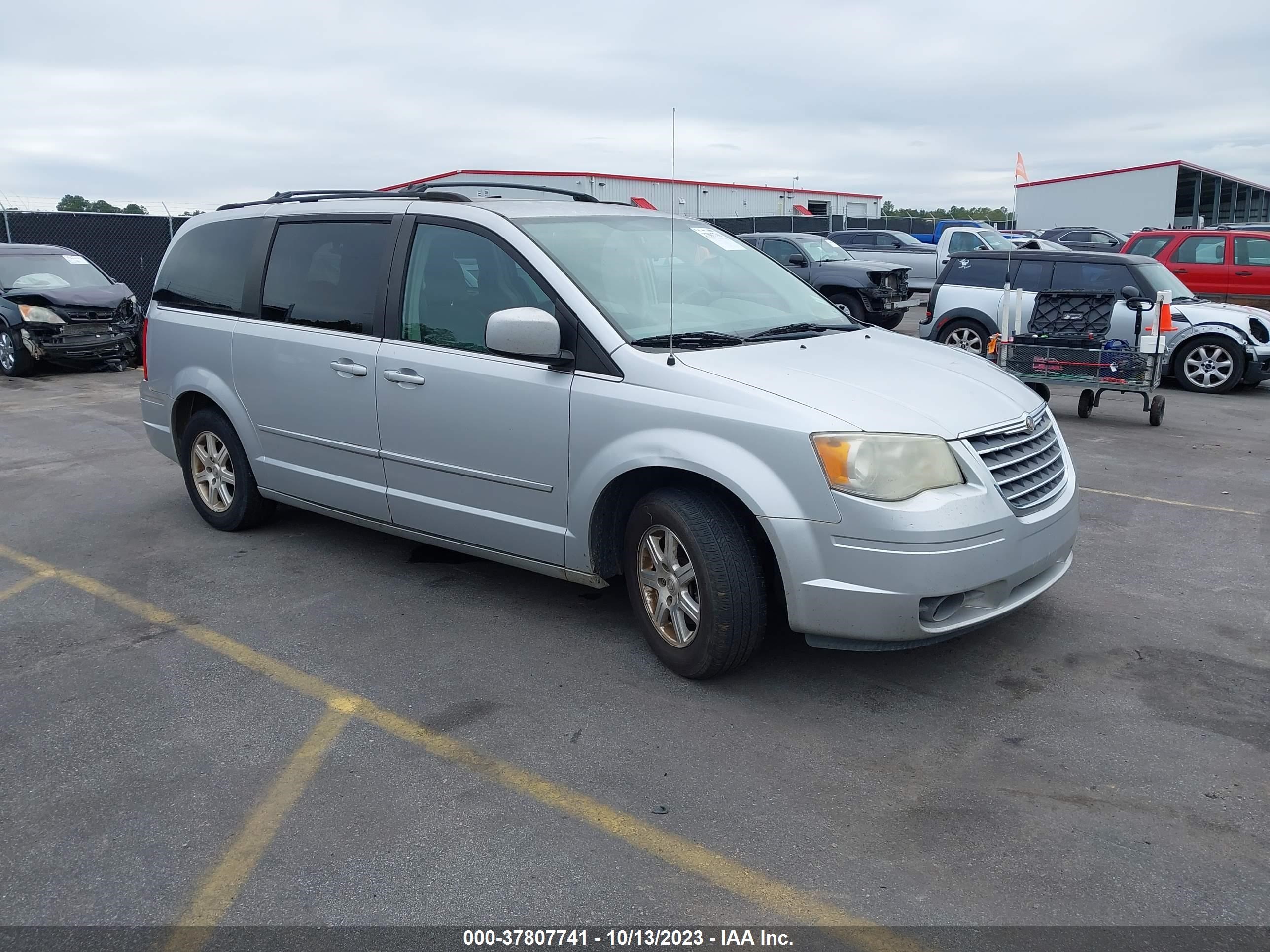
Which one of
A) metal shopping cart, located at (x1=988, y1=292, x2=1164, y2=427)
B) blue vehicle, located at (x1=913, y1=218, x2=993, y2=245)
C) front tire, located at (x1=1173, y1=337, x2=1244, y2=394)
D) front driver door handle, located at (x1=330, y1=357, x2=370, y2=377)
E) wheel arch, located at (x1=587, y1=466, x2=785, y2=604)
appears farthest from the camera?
blue vehicle, located at (x1=913, y1=218, x2=993, y2=245)

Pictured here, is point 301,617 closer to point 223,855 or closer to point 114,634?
point 114,634

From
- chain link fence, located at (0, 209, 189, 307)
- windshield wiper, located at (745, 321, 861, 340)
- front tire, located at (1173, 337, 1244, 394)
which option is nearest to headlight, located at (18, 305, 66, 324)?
chain link fence, located at (0, 209, 189, 307)

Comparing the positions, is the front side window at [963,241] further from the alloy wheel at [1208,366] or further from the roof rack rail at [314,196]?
the roof rack rail at [314,196]

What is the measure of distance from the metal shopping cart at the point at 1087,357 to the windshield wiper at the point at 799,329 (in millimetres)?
5215

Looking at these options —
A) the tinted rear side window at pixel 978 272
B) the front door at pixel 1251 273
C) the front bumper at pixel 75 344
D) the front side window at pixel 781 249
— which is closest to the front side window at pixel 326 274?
the tinted rear side window at pixel 978 272

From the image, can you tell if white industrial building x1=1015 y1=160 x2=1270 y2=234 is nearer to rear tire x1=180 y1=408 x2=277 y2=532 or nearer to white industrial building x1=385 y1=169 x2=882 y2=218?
white industrial building x1=385 y1=169 x2=882 y2=218

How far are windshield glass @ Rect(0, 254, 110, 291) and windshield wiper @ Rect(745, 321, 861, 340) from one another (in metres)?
13.1

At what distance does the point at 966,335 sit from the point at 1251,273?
544cm

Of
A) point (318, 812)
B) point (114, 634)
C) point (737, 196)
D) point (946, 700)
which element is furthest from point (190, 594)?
point (737, 196)

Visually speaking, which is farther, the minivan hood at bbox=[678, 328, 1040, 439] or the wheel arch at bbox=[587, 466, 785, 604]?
the wheel arch at bbox=[587, 466, 785, 604]

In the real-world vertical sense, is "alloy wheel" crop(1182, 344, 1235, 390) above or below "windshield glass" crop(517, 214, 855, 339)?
below

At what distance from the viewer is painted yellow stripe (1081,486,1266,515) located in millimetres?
6586

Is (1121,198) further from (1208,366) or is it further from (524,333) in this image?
(524,333)

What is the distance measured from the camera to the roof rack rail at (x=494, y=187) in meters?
5.30
